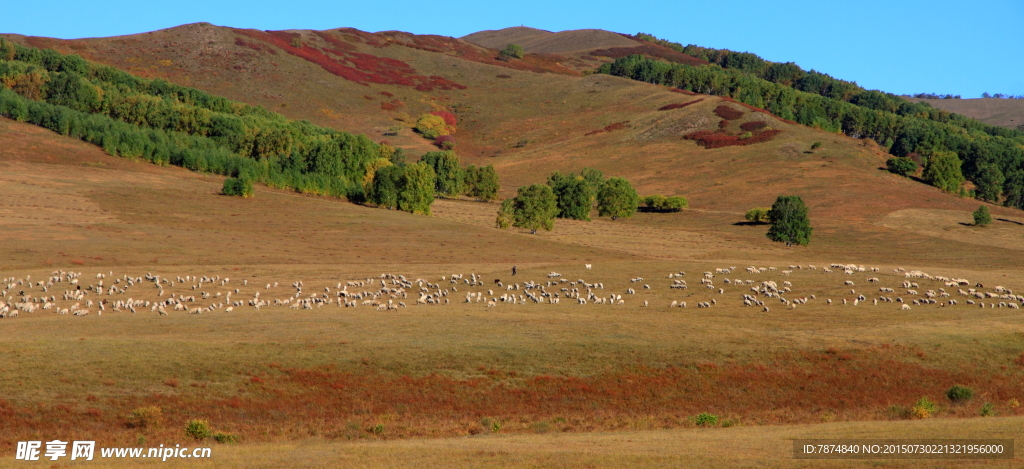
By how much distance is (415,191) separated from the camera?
420ft

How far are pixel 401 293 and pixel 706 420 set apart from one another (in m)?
33.1

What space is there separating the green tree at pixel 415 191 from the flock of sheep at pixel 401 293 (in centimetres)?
5671

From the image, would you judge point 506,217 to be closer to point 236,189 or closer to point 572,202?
point 572,202

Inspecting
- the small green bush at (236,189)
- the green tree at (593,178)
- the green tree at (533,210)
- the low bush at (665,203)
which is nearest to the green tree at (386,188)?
the small green bush at (236,189)

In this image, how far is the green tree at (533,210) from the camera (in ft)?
374

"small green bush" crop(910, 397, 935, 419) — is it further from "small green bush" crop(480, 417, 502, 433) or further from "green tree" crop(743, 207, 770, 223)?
"green tree" crop(743, 207, 770, 223)

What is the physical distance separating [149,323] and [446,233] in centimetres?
6158

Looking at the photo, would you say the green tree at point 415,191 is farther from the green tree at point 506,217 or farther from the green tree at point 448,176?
the green tree at point 448,176

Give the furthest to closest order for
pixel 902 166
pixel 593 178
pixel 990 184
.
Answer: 1. pixel 902 166
2. pixel 990 184
3. pixel 593 178

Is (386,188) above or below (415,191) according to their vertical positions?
above

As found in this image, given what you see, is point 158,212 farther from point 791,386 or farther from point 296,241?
point 791,386

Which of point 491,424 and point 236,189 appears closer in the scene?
point 491,424

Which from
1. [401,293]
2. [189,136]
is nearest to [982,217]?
[401,293]

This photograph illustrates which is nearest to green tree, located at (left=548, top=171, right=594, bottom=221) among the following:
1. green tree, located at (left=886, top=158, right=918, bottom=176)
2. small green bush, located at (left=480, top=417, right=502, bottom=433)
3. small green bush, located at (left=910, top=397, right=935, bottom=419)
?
green tree, located at (left=886, top=158, right=918, bottom=176)
